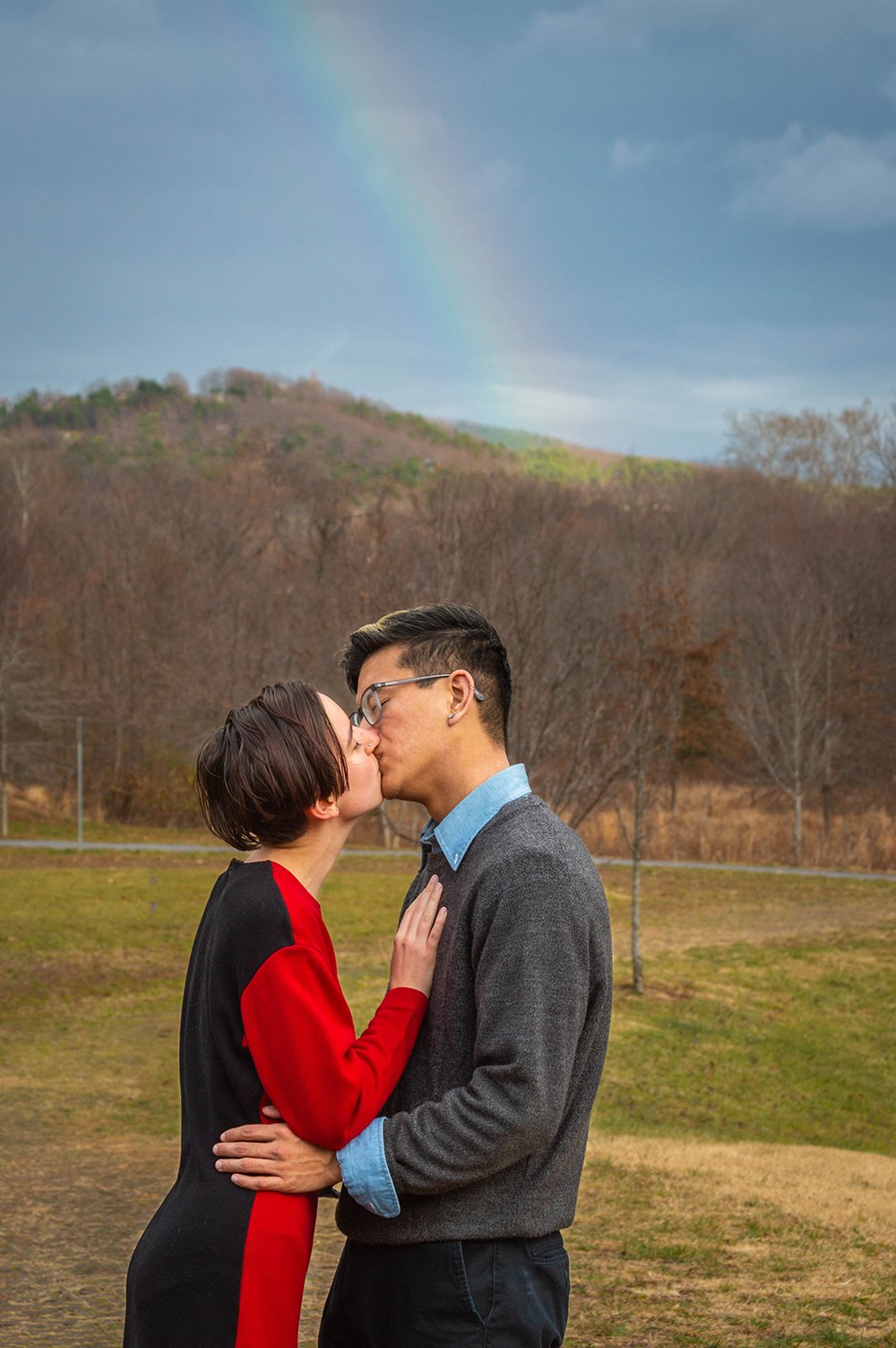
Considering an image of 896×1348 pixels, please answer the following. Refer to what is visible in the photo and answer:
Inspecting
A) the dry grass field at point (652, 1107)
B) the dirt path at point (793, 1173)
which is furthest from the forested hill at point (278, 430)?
the dirt path at point (793, 1173)

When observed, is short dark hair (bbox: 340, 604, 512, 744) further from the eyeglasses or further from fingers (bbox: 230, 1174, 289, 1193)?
fingers (bbox: 230, 1174, 289, 1193)

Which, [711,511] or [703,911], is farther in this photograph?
[711,511]

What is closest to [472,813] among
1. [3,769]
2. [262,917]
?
[262,917]

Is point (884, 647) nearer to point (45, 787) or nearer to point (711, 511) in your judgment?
point (711, 511)

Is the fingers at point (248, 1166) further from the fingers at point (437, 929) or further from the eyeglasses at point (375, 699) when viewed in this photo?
the eyeglasses at point (375, 699)

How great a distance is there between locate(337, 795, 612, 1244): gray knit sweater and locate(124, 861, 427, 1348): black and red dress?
87mm

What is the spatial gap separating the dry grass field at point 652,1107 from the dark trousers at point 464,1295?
11.2 ft

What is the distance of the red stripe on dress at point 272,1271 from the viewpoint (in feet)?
6.89

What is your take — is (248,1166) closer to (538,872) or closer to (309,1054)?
(309,1054)

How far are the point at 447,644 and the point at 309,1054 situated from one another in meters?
0.77

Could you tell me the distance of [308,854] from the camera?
7.75 feet

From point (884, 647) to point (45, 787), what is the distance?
22.4m

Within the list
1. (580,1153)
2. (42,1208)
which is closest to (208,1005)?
(580,1153)

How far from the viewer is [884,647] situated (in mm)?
36781
